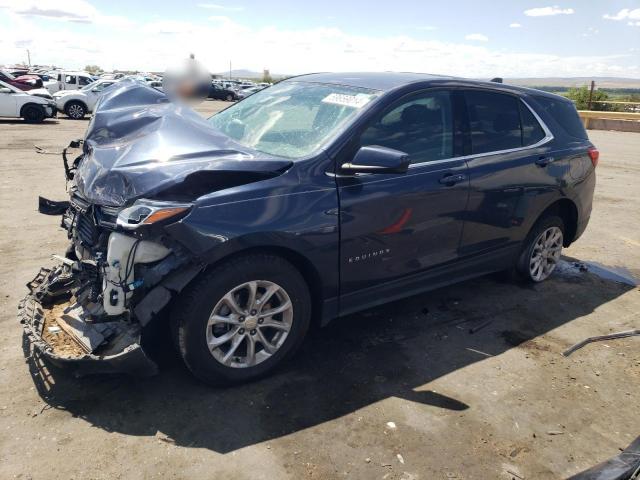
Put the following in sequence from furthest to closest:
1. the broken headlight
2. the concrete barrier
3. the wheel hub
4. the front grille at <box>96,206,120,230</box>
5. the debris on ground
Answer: the concrete barrier
the debris on ground
the wheel hub
the front grille at <box>96,206,120,230</box>
the broken headlight

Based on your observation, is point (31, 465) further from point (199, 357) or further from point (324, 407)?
point (324, 407)

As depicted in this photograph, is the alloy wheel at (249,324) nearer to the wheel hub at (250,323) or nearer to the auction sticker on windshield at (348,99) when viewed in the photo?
the wheel hub at (250,323)

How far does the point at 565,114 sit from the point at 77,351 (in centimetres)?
461

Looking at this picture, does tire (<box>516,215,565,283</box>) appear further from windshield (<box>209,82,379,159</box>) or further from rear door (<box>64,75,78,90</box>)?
rear door (<box>64,75,78,90</box>)

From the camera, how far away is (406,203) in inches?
143

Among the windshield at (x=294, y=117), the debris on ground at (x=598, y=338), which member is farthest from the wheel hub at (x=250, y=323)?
the debris on ground at (x=598, y=338)

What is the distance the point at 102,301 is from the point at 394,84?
242cm

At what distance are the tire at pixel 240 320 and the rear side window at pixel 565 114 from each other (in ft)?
10.2

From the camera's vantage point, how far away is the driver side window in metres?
3.59

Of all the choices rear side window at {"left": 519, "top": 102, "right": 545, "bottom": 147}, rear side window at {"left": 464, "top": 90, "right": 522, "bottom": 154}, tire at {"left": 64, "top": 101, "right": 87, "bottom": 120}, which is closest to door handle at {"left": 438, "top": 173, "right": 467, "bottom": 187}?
rear side window at {"left": 464, "top": 90, "right": 522, "bottom": 154}

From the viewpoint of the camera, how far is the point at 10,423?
286cm

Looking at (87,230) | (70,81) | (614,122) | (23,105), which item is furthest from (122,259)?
(70,81)

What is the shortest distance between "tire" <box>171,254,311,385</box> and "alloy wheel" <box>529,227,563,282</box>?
8.85ft

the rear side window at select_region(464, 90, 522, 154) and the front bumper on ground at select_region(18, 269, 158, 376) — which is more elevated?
the rear side window at select_region(464, 90, 522, 154)
